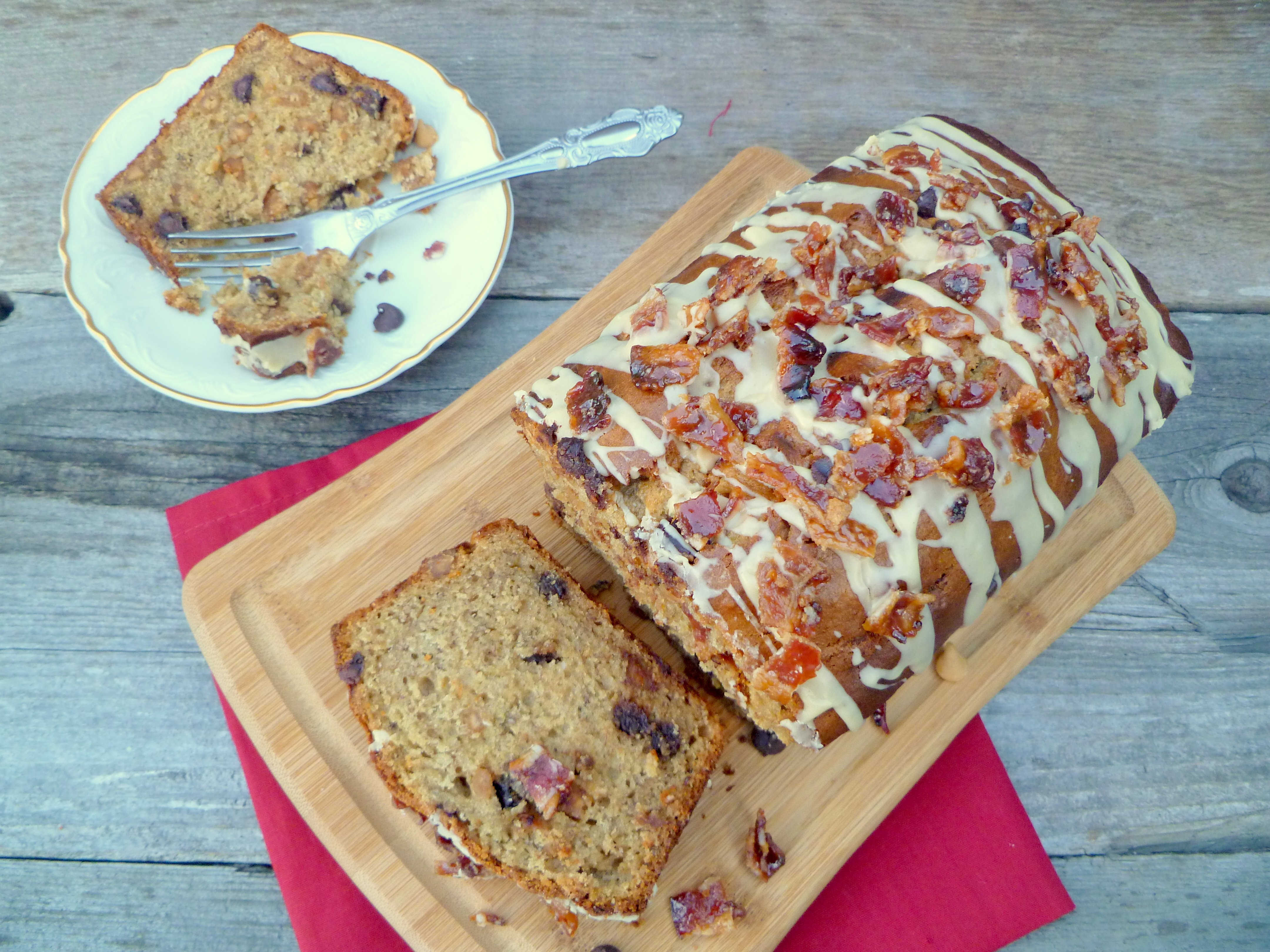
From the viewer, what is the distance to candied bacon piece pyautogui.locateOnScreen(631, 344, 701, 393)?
2.04m

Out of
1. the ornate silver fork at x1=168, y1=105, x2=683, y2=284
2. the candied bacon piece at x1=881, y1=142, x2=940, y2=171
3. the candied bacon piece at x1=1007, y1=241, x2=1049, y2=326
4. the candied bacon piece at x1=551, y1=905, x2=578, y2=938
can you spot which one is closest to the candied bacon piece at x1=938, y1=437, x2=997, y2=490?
the candied bacon piece at x1=1007, y1=241, x2=1049, y2=326

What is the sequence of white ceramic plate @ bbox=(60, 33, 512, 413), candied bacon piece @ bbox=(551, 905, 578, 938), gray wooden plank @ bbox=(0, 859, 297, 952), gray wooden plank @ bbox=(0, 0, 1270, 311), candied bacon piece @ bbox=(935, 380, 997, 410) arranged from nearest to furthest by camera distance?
candied bacon piece @ bbox=(935, 380, 997, 410)
candied bacon piece @ bbox=(551, 905, 578, 938)
gray wooden plank @ bbox=(0, 859, 297, 952)
white ceramic plate @ bbox=(60, 33, 512, 413)
gray wooden plank @ bbox=(0, 0, 1270, 311)

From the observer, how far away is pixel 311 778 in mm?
2428

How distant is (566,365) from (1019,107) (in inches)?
92.8

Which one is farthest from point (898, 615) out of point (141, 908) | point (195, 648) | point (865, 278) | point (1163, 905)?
point (141, 908)

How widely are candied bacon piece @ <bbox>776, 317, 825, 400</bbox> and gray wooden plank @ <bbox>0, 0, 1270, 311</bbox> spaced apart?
4.28 feet

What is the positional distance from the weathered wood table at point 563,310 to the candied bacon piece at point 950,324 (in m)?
1.41

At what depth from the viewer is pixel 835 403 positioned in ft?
6.54

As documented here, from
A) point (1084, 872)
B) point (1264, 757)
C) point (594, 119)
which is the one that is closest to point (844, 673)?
point (1084, 872)

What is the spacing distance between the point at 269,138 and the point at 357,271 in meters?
0.54

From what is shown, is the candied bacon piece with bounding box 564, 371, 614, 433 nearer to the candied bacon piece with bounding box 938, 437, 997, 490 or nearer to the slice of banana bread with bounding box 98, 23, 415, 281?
the candied bacon piece with bounding box 938, 437, 997, 490

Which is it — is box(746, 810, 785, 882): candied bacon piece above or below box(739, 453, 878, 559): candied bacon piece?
below

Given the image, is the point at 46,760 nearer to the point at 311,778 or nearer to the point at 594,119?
the point at 311,778

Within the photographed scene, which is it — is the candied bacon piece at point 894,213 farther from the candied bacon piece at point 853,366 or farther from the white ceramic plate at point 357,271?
the white ceramic plate at point 357,271
